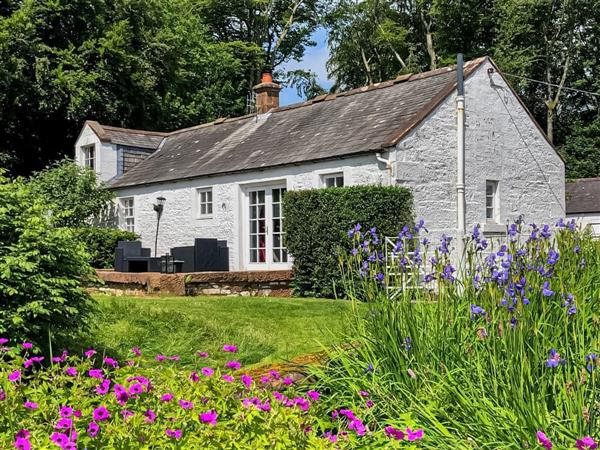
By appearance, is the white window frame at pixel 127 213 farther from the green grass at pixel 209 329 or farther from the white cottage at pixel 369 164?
the green grass at pixel 209 329

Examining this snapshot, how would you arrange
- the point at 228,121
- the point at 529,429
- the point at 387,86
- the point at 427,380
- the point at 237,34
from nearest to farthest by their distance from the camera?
1. the point at 529,429
2. the point at 427,380
3. the point at 387,86
4. the point at 228,121
5. the point at 237,34

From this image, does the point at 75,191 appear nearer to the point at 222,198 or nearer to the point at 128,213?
the point at 128,213

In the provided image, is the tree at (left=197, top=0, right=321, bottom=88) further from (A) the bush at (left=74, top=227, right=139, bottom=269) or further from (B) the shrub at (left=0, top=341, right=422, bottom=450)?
(B) the shrub at (left=0, top=341, right=422, bottom=450)

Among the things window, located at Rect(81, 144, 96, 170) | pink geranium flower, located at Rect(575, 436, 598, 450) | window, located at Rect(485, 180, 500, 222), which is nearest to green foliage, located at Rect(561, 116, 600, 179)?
window, located at Rect(485, 180, 500, 222)

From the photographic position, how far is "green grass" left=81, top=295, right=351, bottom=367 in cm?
779

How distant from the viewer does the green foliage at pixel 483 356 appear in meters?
3.11

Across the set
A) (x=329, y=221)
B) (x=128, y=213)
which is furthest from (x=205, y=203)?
(x=329, y=221)

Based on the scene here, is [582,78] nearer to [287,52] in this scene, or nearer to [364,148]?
[287,52]

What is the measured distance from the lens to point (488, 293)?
4090mm

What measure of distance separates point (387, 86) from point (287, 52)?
2911cm

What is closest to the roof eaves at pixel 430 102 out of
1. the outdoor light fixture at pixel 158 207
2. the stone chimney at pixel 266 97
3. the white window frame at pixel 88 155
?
the stone chimney at pixel 266 97

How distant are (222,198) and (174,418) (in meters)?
15.4

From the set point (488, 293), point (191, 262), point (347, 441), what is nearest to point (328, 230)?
point (191, 262)

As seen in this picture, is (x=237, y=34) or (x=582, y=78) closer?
(x=582, y=78)
